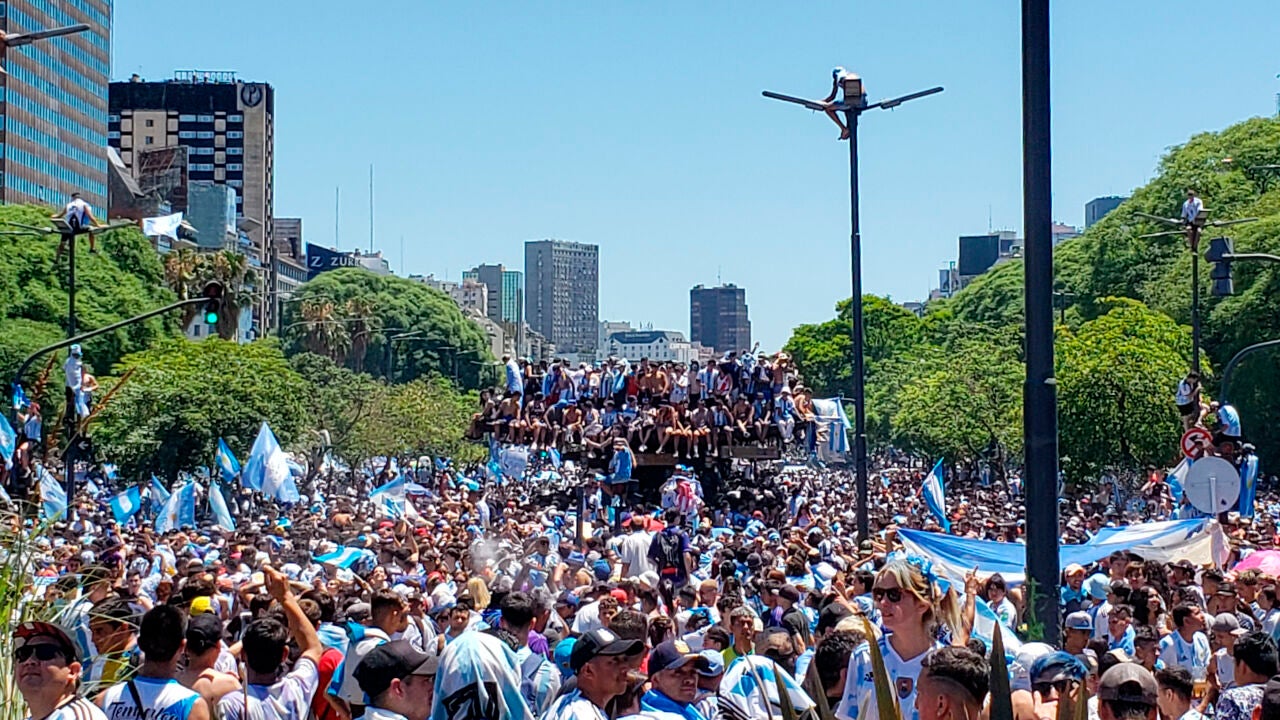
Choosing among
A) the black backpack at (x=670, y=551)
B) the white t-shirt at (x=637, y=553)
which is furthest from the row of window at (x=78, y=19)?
the black backpack at (x=670, y=551)

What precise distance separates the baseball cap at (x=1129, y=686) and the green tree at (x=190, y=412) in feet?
125

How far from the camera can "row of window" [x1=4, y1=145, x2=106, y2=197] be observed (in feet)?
266

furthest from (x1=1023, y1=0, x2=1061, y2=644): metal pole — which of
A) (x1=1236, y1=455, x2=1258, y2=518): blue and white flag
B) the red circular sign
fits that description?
(x1=1236, y1=455, x2=1258, y2=518): blue and white flag

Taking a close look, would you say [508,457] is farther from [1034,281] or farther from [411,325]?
[411,325]

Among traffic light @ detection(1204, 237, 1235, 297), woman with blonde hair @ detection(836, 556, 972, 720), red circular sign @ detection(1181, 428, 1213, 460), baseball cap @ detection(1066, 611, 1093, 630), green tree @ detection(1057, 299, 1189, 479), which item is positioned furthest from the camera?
green tree @ detection(1057, 299, 1189, 479)

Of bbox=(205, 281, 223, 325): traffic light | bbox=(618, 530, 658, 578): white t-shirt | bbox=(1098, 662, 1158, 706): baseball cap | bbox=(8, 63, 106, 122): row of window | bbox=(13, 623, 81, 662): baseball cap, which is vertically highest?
bbox=(8, 63, 106, 122): row of window

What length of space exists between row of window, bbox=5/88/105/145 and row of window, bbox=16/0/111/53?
454 cm

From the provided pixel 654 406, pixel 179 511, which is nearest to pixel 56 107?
pixel 654 406

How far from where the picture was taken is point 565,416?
3303cm

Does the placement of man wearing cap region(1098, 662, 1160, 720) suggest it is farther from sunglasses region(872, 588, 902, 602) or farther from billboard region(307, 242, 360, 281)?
billboard region(307, 242, 360, 281)

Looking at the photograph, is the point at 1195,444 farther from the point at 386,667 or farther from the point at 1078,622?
the point at 386,667

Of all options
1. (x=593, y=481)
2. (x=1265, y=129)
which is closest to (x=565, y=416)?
(x=593, y=481)

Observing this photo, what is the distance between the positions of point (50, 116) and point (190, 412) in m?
50.6

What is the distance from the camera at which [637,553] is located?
1733 cm
